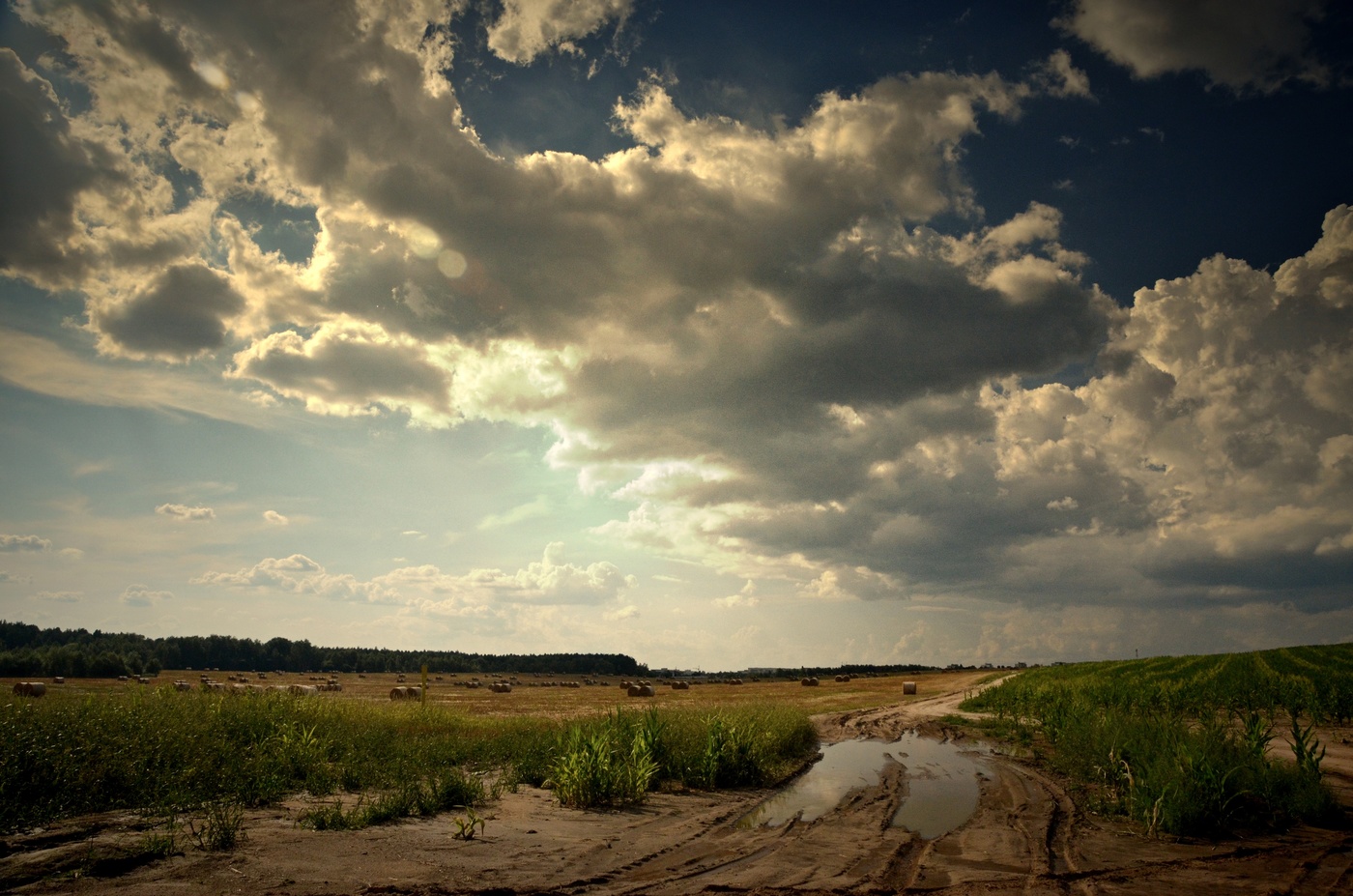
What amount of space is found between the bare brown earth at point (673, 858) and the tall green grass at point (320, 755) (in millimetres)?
798

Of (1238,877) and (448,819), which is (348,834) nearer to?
(448,819)

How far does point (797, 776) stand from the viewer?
19656 millimetres

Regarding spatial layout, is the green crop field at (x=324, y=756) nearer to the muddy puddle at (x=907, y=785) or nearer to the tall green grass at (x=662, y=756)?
the tall green grass at (x=662, y=756)

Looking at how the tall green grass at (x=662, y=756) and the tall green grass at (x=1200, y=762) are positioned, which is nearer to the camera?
the tall green grass at (x=1200, y=762)

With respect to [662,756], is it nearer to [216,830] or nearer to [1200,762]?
[216,830]

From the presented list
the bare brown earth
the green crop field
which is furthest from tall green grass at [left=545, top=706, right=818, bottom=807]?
the bare brown earth

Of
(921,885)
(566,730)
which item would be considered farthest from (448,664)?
(921,885)

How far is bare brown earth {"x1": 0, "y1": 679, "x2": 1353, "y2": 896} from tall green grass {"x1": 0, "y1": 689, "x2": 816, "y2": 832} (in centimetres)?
80

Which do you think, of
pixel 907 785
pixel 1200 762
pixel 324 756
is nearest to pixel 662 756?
pixel 907 785

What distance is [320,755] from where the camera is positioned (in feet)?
50.0

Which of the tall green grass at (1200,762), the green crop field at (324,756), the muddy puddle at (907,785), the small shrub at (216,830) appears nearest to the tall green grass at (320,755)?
the green crop field at (324,756)

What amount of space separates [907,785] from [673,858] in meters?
10.1

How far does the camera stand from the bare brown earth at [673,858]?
843cm

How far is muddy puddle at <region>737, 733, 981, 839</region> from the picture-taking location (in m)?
13.8
